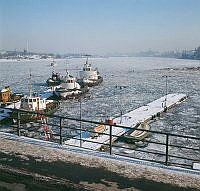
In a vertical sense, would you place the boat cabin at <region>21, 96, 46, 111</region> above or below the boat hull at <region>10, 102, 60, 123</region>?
above

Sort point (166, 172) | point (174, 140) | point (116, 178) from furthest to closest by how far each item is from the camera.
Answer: point (174, 140) < point (166, 172) < point (116, 178)

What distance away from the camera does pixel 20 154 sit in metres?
7.84

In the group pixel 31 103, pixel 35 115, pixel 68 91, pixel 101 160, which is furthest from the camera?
pixel 68 91

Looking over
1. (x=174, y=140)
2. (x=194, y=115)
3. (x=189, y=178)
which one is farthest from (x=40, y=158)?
(x=194, y=115)

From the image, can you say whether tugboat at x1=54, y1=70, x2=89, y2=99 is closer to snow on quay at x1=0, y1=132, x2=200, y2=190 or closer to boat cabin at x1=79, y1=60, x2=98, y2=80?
boat cabin at x1=79, y1=60, x2=98, y2=80

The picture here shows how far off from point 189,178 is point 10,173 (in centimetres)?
467

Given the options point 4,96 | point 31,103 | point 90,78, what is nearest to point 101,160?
point 31,103

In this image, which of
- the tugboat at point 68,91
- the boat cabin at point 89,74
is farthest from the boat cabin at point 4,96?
the boat cabin at point 89,74

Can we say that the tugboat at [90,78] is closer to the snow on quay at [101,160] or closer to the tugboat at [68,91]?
the tugboat at [68,91]

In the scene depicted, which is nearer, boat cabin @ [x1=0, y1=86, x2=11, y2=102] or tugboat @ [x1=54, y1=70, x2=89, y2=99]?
boat cabin @ [x1=0, y1=86, x2=11, y2=102]

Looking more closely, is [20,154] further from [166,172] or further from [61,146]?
[166,172]

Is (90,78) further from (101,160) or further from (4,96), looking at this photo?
(101,160)

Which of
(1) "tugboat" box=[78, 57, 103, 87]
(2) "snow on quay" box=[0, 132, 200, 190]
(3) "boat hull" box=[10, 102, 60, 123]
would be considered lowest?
(3) "boat hull" box=[10, 102, 60, 123]

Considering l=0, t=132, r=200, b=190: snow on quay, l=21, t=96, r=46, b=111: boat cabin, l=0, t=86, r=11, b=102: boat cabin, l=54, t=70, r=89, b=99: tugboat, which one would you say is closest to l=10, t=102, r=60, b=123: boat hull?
l=21, t=96, r=46, b=111: boat cabin
